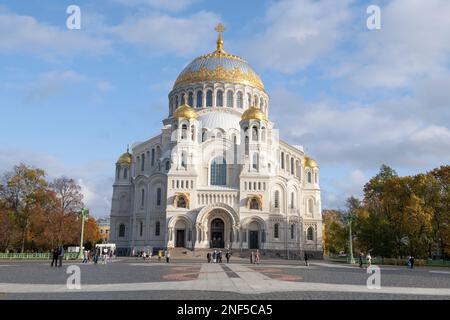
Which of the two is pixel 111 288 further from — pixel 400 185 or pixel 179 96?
pixel 179 96

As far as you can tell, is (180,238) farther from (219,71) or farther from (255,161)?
(219,71)

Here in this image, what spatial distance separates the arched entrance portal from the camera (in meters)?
56.6

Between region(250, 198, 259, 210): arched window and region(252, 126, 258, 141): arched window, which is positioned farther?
region(252, 126, 258, 141): arched window

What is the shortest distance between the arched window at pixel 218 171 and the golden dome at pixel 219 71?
613 inches

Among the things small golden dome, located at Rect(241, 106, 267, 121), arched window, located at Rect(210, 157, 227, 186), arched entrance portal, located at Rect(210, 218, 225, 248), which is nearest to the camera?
arched entrance portal, located at Rect(210, 218, 225, 248)

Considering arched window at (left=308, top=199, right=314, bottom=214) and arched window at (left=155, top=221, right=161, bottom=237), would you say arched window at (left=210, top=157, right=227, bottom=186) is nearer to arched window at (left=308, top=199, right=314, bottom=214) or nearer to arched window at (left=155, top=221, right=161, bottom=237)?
arched window at (left=155, top=221, right=161, bottom=237)

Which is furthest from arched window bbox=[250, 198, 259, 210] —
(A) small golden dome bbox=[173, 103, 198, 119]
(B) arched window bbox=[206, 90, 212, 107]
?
(B) arched window bbox=[206, 90, 212, 107]

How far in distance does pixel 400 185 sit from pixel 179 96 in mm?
37502

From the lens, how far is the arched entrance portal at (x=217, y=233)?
56562mm

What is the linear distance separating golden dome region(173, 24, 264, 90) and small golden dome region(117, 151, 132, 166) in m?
13.5

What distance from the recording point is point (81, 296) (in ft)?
45.7

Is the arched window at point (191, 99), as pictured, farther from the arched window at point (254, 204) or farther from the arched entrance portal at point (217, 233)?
the arched entrance portal at point (217, 233)
